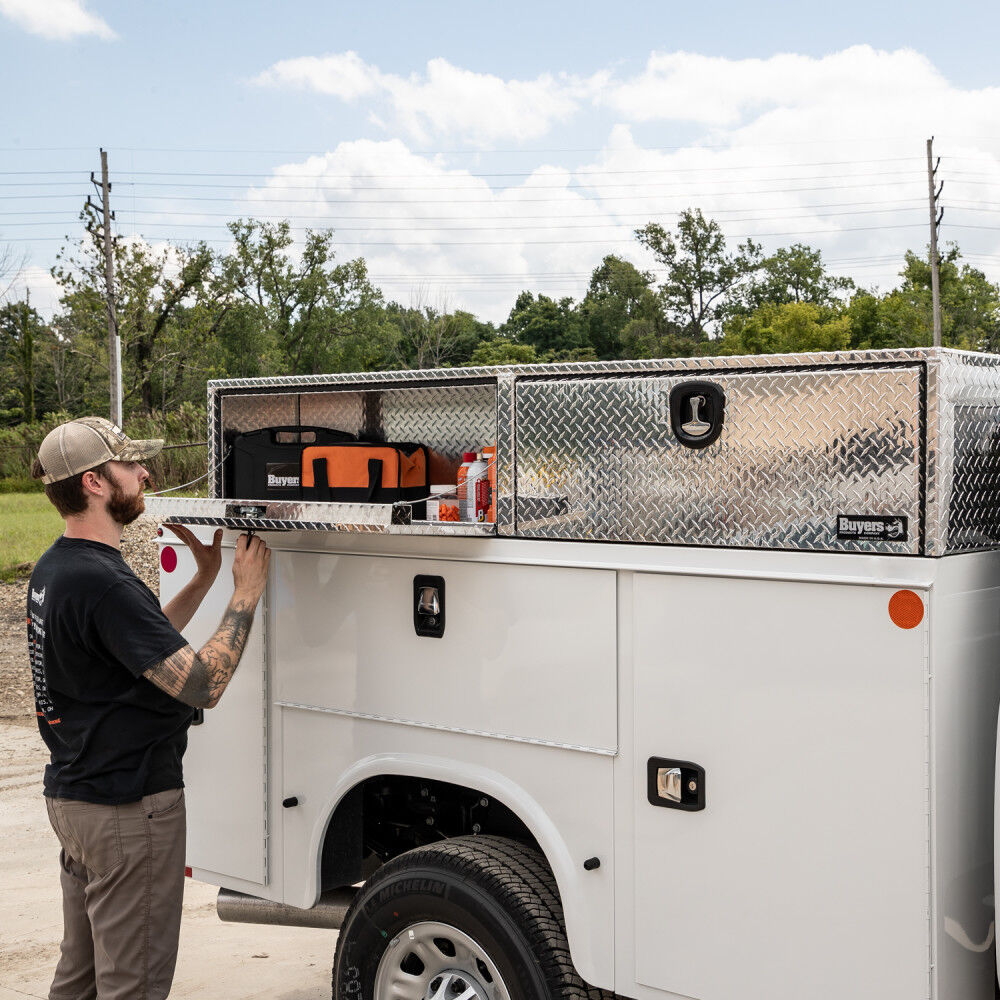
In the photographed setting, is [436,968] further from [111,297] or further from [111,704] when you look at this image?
[111,297]

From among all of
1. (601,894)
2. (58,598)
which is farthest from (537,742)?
(58,598)

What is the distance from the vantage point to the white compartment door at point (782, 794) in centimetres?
238

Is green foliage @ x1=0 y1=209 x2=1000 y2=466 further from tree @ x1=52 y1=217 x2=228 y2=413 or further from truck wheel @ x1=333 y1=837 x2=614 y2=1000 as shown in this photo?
truck wheel @ x1=333 y1=837 x2=614 y2=1000

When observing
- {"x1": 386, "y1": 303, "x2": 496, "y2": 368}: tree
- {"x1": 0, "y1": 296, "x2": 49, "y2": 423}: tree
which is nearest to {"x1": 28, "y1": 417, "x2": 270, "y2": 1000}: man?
{"x1": 0, "y1": 296, "x2": 49, "y2": 423}: tree

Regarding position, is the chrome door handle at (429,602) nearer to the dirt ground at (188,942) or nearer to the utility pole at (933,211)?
the dirt ground at (188,942)

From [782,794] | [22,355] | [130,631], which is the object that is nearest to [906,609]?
[782,794]

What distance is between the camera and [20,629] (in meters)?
14.3

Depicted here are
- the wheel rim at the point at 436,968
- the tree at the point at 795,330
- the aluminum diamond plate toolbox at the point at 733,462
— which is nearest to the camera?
the aluminum diamond plate toolbox at the point at 733,462

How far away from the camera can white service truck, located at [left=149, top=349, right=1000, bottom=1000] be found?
7.88 feet

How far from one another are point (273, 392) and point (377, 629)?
1.14 m

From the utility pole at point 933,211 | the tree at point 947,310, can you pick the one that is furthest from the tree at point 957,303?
the utility pole at point 933,211

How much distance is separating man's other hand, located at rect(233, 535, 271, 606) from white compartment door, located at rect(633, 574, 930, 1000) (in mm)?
1226

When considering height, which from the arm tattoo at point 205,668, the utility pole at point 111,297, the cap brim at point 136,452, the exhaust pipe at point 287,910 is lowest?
the exhaust pipe at point 287,910

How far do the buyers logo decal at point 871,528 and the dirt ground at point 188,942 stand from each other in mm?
2947
